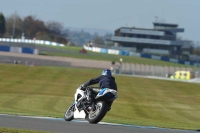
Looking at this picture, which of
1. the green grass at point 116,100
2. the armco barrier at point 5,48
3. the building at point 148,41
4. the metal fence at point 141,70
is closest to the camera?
the green grass at point 116,100

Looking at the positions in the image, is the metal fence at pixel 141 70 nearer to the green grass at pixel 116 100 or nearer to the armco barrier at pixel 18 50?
the armco barrier at pixel 18 50

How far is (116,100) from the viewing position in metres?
41.7

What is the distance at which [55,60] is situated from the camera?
288ft

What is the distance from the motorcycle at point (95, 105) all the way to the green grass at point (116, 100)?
7369 millimetres

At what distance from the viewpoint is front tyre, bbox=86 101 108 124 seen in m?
16.2

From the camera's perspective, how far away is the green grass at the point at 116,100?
1213 inches

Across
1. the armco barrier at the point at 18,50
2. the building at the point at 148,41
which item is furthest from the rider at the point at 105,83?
the building at the point at 148,41

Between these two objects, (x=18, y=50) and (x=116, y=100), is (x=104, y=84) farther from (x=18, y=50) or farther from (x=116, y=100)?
(x=18, y=50)

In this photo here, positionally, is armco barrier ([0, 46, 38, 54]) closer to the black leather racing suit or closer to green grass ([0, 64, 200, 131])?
green grass ([0, 64, 200, 131])

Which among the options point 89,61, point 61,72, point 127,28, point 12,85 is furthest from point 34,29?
point 12,85

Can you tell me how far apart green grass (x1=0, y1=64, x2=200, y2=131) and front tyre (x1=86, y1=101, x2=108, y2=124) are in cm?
805

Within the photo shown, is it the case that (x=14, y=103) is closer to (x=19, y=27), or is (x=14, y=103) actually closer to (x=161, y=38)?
(x=161, y=38)

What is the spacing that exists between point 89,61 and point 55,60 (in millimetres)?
6897

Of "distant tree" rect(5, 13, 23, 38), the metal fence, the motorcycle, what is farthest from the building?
the motorcycle
